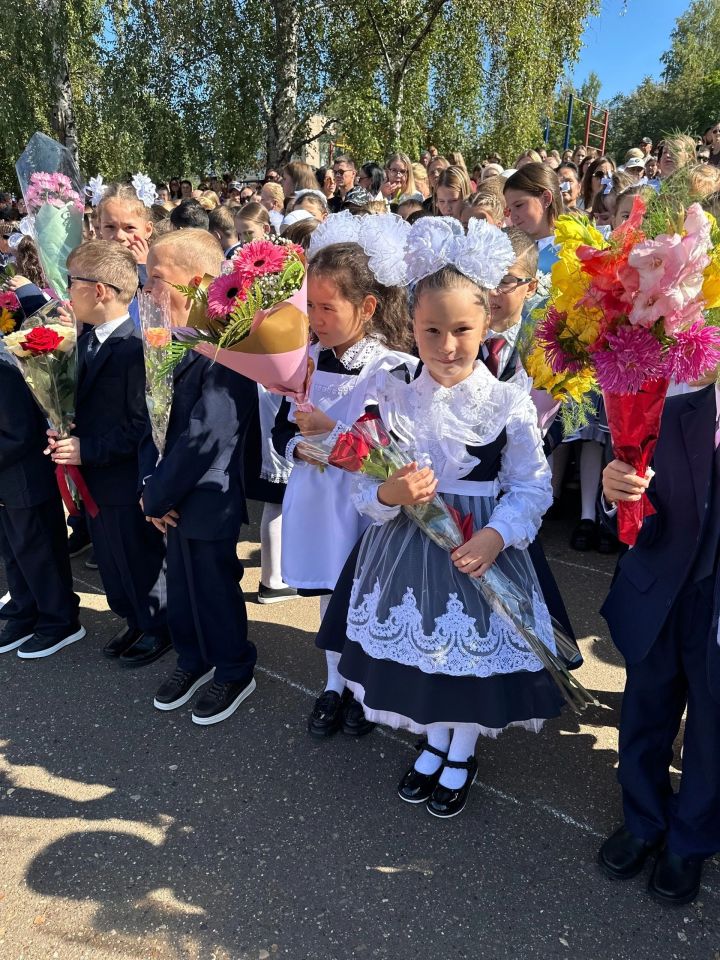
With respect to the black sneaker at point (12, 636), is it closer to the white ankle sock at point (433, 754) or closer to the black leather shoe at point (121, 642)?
the black leather shoe at point (121, 642)

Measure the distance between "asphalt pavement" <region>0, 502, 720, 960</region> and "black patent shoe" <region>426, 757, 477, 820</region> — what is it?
0.04m

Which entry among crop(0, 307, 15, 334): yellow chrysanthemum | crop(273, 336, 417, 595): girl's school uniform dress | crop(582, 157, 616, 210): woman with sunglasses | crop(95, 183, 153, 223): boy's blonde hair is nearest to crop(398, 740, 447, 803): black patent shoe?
crop(273, 336, 417, 595): girl's school uniform dress

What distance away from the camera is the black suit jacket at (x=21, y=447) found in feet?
10.8

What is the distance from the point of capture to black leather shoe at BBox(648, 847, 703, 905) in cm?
210

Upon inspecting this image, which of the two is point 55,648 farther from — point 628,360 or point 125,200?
point 628,360

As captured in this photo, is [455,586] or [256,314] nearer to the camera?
[256,314]

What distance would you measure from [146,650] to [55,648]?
481 millimetres

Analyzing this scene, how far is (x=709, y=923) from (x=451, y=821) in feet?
2.64

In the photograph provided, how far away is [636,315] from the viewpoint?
164 centimetres

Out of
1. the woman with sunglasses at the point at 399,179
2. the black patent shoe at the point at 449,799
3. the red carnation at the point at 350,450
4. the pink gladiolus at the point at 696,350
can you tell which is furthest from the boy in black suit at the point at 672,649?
the woman with sunglasses at the point at 399,179

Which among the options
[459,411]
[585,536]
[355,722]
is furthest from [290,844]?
[585,536]

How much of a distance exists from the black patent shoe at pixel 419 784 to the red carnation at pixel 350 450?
112cm

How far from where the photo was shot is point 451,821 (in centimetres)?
247

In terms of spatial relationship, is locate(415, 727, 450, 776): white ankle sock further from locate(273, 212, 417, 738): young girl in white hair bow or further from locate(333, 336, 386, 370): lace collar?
locate(333, 336, 386, 370): lace collar
